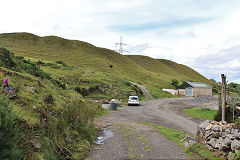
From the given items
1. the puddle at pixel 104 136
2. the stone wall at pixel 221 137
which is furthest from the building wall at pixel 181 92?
the stone wall at pixel 221 137

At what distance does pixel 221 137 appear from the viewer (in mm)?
7984

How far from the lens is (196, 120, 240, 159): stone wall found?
7.23 metres

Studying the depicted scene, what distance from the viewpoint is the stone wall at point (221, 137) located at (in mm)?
7230

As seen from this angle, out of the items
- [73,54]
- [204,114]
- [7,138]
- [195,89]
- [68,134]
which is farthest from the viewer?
[73,54]

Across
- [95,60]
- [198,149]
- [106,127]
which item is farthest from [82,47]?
[198,149]

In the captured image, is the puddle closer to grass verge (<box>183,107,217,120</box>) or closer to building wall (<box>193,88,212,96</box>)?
grass verge (<box>183,107,217,120</box>)

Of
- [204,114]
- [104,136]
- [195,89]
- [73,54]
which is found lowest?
[204,114]

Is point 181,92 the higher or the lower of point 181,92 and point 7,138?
the lower

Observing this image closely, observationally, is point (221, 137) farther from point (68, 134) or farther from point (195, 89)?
point (195, 89)

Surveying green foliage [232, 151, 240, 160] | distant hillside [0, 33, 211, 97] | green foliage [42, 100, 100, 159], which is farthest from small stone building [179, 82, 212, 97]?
green foliage [232, 151, 240, 160]

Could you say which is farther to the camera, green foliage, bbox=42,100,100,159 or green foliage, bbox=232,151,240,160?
green foliage, bbox=42,100,100,159

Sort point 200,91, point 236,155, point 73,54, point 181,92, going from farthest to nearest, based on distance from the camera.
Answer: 1. point 73,54
2. point 181,92
3. point 200,91
4. point 236,155

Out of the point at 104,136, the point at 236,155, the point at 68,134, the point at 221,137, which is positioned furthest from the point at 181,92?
the point at 68,134

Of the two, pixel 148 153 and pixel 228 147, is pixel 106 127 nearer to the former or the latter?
pixel 148 153
